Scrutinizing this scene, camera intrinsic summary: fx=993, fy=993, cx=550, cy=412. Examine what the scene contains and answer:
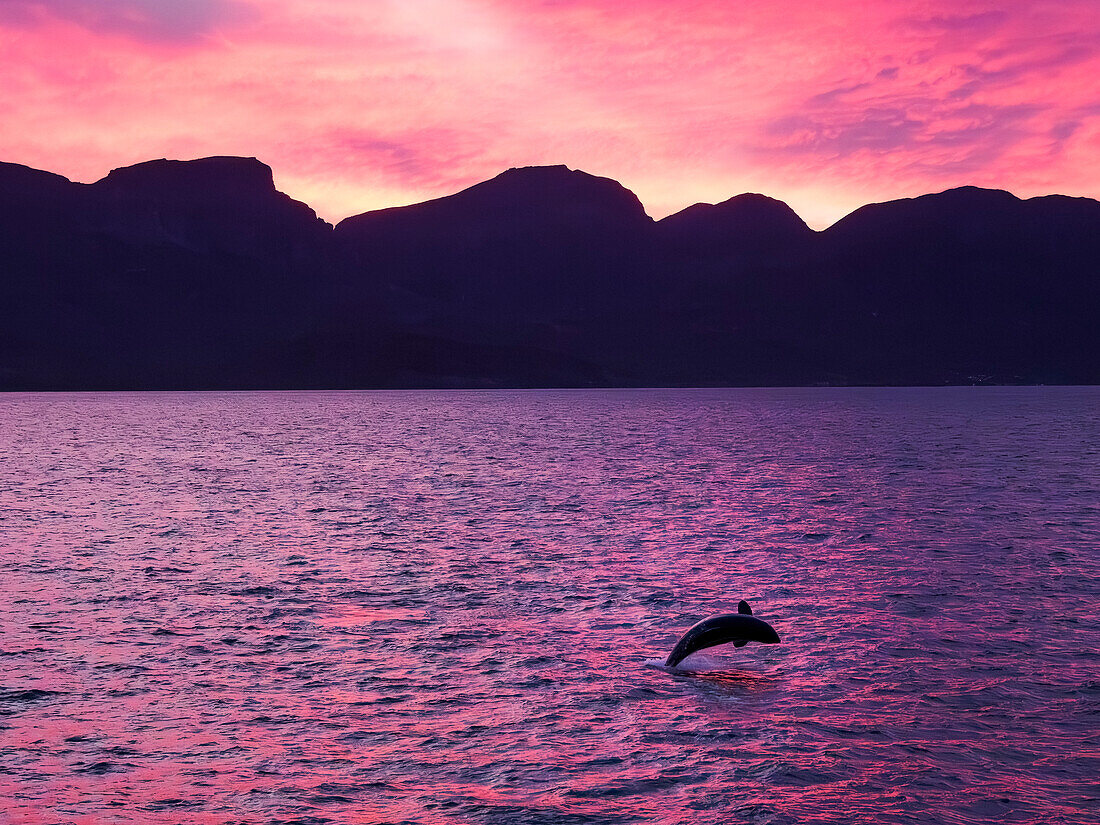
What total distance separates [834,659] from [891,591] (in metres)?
8.09

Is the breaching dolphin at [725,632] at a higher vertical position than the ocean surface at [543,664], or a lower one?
higher

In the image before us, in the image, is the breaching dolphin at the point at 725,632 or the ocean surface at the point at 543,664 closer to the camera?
the ocean surface at the point at 543,664

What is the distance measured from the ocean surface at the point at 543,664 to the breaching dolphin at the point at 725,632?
0.64 m

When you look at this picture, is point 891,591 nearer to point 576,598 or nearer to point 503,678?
point 576,598

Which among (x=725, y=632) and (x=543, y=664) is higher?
(x=725, y=632)

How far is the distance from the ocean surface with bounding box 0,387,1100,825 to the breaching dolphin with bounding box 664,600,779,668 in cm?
64

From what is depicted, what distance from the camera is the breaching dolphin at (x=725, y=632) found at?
20.7 m

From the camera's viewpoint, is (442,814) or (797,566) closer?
(442,814)

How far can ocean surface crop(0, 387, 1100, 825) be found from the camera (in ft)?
46.8

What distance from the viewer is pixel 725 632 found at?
20719 millimetres

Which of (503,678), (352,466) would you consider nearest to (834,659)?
(503,678)

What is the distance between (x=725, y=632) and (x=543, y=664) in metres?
3.90

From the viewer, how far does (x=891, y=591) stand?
2861cm

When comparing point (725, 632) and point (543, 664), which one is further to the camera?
point (543, 664)
